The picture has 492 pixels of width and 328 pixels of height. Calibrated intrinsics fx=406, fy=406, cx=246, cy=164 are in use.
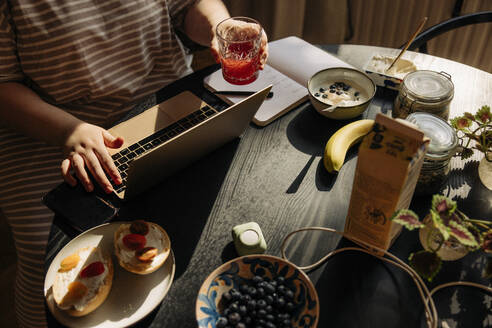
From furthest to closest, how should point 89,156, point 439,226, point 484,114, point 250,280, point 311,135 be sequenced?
point 311,135 < point 89,156 < point 484,114 < point 250,280 < point 439,226

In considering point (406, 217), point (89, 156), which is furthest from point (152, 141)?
point (406, 217)

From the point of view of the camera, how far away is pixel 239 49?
3.98ft

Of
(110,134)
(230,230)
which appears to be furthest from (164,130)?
(230,230)

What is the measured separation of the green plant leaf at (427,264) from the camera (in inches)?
27.8

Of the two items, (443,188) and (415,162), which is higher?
(415,162)

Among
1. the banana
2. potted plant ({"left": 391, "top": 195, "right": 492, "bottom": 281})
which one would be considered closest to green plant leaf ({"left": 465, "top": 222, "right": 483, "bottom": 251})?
potted plant ({"left": 391, "top": 195, "right": 492, "bottom": 281})

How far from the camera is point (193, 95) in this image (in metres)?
1.26

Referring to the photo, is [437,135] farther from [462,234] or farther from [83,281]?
[83,281]

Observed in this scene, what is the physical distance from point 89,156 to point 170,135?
8.8 inches

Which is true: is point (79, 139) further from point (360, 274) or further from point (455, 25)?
point (455, 25)

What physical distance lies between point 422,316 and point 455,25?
3.80 ft

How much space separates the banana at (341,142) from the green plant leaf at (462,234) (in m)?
0.38

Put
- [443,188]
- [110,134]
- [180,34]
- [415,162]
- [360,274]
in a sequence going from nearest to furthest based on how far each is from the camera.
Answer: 1. [415,162]
2. [360,274]
3. [443,188]
4. [110,134]
5. [180,34]

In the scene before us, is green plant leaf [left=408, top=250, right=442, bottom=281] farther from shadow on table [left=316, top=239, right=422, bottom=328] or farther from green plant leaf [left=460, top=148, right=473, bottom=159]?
green plant leaf [left=460, top=148, right=473, bottom=159]
